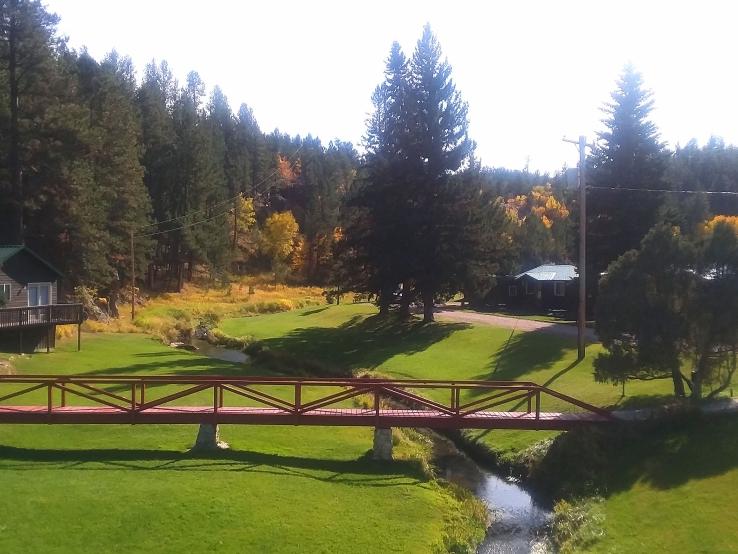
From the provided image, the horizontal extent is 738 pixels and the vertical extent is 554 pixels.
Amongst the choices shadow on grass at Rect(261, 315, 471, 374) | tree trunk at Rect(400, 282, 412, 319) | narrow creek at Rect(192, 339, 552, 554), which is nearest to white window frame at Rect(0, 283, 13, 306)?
shadow on grass at Rect(261, 315, 471, 374)

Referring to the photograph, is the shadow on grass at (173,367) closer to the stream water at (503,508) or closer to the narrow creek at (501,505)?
the narrow creek at (501,505)

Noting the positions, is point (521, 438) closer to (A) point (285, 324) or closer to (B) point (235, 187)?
(A) point (285, 324)

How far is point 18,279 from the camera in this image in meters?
38.2

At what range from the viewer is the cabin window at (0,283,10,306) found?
36125 mm

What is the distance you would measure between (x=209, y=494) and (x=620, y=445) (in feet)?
38.4

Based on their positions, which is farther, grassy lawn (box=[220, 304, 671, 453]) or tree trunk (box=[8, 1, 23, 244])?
tree trunk (box=[8, 1, 23, 244])

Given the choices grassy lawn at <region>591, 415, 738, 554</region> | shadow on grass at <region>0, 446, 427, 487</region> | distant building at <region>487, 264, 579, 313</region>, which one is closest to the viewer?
grassy lawn at <region>591, 415, 738, 554</region>

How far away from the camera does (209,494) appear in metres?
15.1

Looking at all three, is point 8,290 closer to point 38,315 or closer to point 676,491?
point 38,315

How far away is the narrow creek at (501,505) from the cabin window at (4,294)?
25.9 metres

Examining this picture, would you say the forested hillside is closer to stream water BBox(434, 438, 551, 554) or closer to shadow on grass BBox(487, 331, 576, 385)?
shadow on grass BBox(487, 331, 576, 385)

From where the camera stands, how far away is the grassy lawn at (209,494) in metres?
13.1

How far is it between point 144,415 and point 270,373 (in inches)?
729

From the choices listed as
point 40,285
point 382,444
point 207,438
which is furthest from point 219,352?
point 382,444
